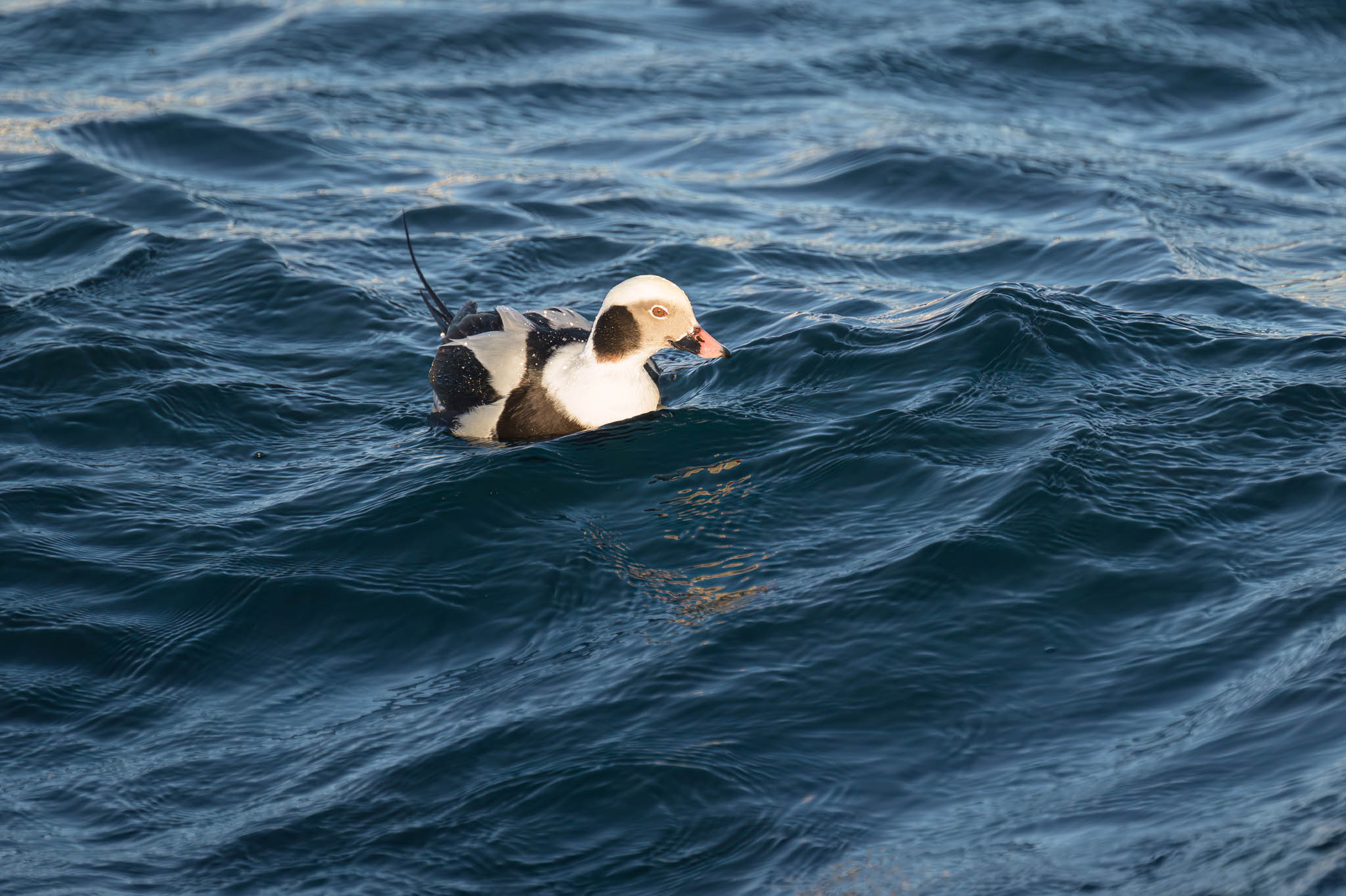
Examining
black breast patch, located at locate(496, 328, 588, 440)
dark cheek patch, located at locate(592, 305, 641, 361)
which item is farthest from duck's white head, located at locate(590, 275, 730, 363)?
black breast patch, located at locate(496, 328, 588, 440)

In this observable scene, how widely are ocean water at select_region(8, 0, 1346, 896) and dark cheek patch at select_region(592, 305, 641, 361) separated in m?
0.43

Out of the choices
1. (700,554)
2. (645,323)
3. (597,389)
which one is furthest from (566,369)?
(700,554)

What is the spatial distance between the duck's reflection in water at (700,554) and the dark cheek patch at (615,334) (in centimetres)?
75

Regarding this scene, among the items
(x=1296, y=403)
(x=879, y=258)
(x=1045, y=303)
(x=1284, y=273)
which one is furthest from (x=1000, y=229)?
(x=1296, y=403)

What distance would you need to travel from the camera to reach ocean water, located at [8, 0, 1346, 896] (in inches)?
172

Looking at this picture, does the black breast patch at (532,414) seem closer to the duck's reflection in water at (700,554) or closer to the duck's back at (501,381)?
the duck's back at (501,381)

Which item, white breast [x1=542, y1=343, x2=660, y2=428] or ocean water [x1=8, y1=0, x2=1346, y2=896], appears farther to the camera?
white breast [x1=542, y1=343, x2=660, y2=428]

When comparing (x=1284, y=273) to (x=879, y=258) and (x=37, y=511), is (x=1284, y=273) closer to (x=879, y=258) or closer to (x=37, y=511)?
(x=879, y=258)

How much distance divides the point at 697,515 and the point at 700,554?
366 mm

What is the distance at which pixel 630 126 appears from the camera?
509 inches

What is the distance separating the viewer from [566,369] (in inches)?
287

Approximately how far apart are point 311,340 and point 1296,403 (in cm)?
575

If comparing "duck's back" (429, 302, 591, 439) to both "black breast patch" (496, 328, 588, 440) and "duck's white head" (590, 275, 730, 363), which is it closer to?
"black breast patch" (496, 328, 588, 440)

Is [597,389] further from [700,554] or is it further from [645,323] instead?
[700,554]
